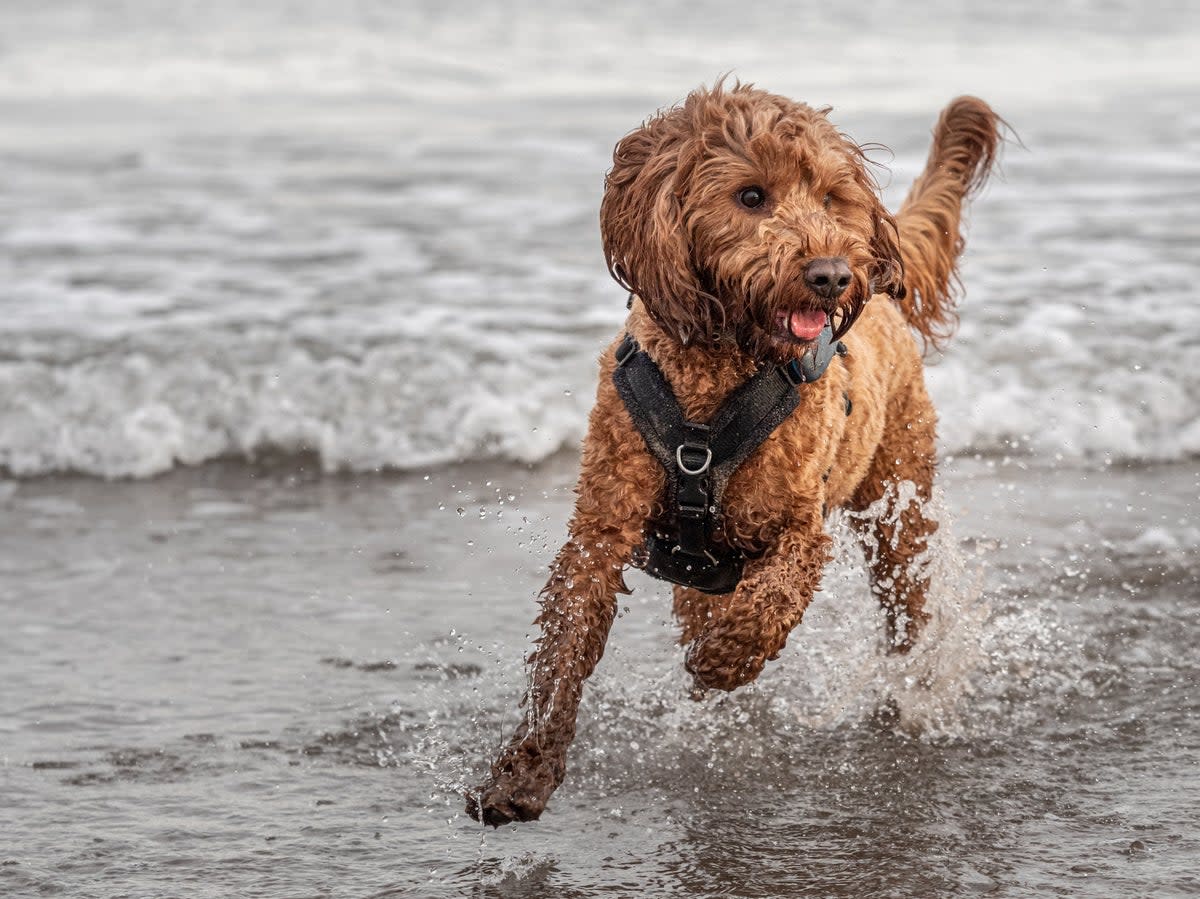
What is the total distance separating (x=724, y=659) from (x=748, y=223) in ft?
3.69

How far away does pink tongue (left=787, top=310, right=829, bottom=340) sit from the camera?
389cm

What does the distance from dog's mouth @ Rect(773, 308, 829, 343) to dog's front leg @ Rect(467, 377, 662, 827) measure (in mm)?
568

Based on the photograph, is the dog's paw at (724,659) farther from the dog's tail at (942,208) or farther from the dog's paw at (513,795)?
the dog's tail at (942,208)

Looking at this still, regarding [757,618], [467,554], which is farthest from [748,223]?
[467,554]

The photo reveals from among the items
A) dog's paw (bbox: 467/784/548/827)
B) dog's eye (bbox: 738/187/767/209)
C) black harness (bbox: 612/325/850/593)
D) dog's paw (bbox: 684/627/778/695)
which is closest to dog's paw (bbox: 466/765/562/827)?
dog's paw (bbox: 467/784/548/827)

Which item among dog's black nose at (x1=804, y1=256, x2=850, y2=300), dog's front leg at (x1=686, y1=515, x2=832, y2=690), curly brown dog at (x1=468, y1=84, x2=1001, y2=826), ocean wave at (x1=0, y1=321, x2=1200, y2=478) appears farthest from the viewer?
ocean wave at (x1=0, y1=321, x2=1200, y2=478)

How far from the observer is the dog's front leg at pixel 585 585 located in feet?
13.6

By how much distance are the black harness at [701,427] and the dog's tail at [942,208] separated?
1.41 meters

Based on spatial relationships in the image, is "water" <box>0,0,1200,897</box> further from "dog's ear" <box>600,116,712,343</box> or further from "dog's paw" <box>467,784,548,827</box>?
"dog's ear" <box>600,116,712,343</box>

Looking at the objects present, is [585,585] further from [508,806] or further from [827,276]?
[827,276]

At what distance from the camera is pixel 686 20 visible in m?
23.1

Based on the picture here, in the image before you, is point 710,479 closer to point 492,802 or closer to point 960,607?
point 492,802

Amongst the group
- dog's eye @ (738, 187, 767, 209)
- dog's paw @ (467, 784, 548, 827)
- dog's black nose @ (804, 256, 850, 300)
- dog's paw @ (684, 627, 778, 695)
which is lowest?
dog's paw @ (467, 784, 548, 827)

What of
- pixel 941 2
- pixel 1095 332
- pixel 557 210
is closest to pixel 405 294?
pixel 557 210
